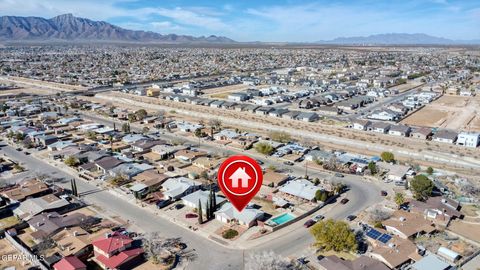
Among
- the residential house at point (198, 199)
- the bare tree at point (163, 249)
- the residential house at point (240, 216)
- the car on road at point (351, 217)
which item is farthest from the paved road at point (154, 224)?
the car on road at point (351, 217)

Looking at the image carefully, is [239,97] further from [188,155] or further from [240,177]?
[240,177]

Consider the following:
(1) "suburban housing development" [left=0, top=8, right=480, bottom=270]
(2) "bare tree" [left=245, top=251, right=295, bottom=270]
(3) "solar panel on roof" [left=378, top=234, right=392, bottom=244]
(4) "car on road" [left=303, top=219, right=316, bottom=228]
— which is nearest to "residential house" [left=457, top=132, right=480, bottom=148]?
(1) "suburban housing development" [left=0, top=8, right=480, bottom=270]

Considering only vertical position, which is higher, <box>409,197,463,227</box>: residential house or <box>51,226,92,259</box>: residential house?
<box>409,197,463,227</box>: residential house

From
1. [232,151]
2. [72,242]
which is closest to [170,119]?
[232,151]

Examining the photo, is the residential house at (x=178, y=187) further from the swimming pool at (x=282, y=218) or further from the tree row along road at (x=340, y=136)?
the tree row along road at (x=340, y=136)

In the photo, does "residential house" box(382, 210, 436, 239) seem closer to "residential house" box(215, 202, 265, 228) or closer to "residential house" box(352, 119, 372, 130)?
"residential house" box(215, 202, 265, 228)
